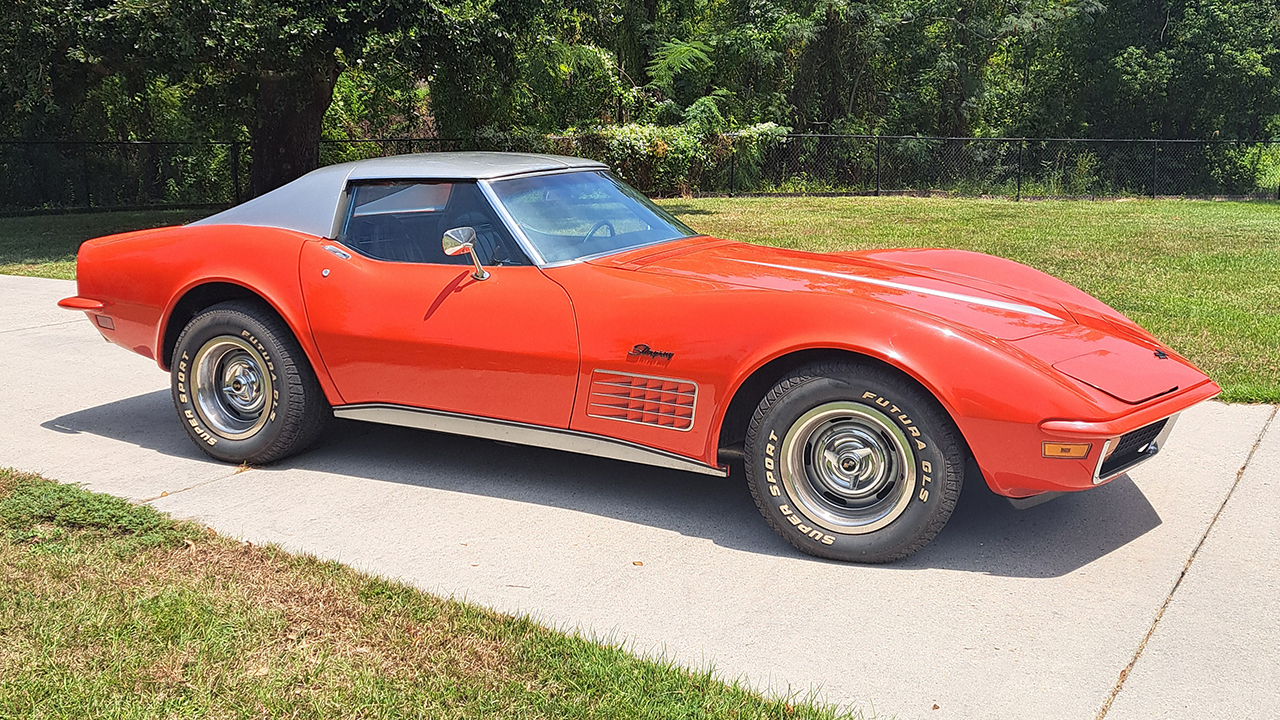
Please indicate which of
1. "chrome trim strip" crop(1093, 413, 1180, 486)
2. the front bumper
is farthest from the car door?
"chrome trim strip" crop(1093, 413, 1180, 486)

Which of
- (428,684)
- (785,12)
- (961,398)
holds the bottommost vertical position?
(428,684)

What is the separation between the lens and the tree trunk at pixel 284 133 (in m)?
15.8

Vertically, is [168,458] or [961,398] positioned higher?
[961,398]

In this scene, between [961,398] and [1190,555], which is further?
[1190,555]

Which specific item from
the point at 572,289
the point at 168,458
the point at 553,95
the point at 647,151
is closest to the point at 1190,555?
the point at 572,289

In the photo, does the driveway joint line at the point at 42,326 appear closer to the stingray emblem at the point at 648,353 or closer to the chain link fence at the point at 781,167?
the stingray emblem at the point at 648,353

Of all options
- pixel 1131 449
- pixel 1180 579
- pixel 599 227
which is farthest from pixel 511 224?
pixel 1180 579

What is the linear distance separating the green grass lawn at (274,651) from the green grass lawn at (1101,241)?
4445 millimetres

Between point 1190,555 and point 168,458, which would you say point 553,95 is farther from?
point 1190,555

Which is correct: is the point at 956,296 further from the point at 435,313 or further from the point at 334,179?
the point at 334,179

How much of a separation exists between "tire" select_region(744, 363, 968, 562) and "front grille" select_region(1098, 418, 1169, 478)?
46 centimetres

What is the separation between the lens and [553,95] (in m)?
23.0

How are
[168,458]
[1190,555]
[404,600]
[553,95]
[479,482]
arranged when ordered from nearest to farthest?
1. [404,600]
2. [1190,555]
3. [479,482]
4. [168,458]
5. [553,95]

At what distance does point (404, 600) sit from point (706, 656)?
100 centimetres
